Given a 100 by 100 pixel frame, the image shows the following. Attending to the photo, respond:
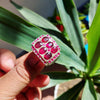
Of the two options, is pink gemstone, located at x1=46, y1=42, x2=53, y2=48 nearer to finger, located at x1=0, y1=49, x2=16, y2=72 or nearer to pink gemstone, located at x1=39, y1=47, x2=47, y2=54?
pink gemstone, located at x1=39, y1=47, x2=47, y2=54

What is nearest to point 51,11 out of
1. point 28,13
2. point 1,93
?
point 28,13

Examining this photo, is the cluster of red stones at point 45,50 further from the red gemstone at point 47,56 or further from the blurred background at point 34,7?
the blurred background at point 34,7

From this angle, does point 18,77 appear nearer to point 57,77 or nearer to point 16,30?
point 16,30

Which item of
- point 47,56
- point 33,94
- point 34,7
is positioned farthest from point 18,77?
point 34,7

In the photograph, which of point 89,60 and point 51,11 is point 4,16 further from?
point 51,11

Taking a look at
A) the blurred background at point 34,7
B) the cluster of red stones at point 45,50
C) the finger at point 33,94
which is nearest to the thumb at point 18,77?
the cluster of red stones at point 45,50

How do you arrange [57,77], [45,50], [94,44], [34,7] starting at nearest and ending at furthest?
[45,50]
[94,44]
[57,77]
[34,7]

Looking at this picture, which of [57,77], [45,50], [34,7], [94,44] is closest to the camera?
[45,50]

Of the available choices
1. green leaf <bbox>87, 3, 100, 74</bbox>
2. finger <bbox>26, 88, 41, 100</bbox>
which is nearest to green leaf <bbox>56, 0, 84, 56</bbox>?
green leaf <bbox>87, 3, 100, 74</bbox>

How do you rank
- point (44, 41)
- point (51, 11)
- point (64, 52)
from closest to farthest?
point (44, 41), point (64, 52), point (51, 11)
